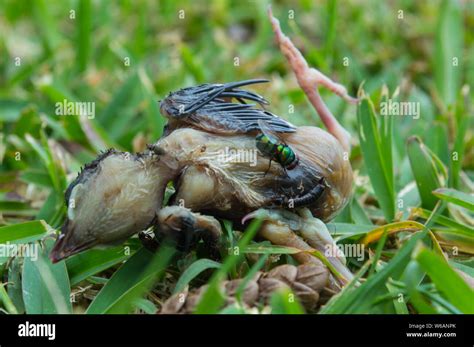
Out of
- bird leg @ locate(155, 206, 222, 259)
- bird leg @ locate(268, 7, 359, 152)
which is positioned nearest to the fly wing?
bird leg @ locate(155, 206, 222, 259)

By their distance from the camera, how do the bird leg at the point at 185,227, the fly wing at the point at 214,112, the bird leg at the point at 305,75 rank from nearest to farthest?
the bird leg at the point at 185,227 < the fly wing at the point at 214,112 < the bird leg at the point at 305,75

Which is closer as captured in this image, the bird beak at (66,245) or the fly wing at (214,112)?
the bird beak at (66,245)

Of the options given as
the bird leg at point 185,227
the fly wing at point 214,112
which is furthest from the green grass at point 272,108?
the fly wing at point 214,112

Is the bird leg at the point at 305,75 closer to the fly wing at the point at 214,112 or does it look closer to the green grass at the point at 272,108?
the green grass at the point at 272,108

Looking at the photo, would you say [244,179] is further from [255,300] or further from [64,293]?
[64,293]

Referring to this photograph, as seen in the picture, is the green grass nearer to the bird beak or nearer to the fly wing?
the bird beak

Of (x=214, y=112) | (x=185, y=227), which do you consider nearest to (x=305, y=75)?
(x=214, y=112)

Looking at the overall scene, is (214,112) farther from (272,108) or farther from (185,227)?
(272,108)
